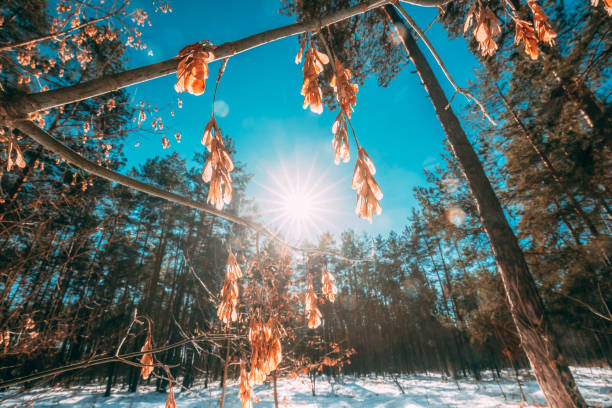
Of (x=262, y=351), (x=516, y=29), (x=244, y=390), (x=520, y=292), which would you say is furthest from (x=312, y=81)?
(x=520, y=292)

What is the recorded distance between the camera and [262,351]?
1456 mm

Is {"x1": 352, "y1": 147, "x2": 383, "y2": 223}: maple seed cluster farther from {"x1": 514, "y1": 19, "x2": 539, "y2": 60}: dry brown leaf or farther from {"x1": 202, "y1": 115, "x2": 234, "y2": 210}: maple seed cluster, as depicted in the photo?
{"x1": 514, "y1": 19, "x2": 539, "y2": 60}: dry brown leaf

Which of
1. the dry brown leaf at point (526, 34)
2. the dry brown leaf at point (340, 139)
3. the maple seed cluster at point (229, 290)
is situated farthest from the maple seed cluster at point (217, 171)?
the dry brown leaf at point (526, 34)

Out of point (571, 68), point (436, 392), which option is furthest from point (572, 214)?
point (436, 392)

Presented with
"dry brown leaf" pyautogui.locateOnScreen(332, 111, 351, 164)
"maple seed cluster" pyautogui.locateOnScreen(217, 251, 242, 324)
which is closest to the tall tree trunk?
"dry brown leaf" pyautogui.locateOnScreen(332, 111, 351, 164)

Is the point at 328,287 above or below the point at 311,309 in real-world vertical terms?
above

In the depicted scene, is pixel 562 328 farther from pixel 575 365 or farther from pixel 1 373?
Result: pixel 575 365

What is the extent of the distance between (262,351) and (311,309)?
1.24ft

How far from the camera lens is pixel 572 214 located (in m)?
8.42

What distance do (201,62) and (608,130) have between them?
9362 millimetres

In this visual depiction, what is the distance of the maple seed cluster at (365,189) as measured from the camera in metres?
0.74

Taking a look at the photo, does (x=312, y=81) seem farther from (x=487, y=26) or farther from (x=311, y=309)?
(x=311, y=309)

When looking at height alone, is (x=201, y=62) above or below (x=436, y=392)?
above

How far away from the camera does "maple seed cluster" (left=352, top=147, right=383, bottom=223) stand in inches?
29.0
